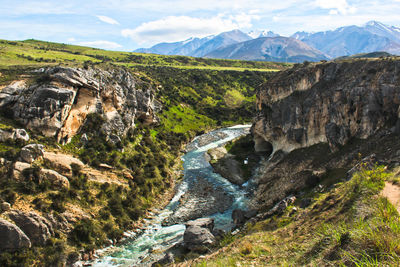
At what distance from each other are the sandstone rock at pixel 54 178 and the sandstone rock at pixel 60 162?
6.16 ft

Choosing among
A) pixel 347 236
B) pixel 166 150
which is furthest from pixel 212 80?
pixel 347 236

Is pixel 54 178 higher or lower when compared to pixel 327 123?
lower

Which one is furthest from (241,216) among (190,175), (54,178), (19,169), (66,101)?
(66,101)

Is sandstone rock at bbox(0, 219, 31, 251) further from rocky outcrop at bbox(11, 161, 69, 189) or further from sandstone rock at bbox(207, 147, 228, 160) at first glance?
sandstone rock at bbox(207, 147, 228, 160)

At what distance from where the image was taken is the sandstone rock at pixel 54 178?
32.4 metres

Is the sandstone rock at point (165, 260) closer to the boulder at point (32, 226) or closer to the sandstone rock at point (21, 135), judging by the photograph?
the boulder at point (32, 226)

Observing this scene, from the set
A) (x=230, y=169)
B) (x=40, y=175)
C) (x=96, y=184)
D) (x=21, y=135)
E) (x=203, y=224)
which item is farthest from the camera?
(x=230, y=169)

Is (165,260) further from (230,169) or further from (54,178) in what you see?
(230,169)

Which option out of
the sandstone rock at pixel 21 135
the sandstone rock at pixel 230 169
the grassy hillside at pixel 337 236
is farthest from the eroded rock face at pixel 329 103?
the sandstone rock at pixel 21 135

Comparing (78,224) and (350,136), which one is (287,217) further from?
(78,224)

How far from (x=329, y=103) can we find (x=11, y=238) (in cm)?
4858

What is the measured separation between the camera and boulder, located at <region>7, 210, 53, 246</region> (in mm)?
26547

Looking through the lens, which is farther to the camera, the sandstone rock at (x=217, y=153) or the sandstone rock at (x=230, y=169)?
the sandstone rock at (x=217, y=153)

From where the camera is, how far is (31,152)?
33.1 m
